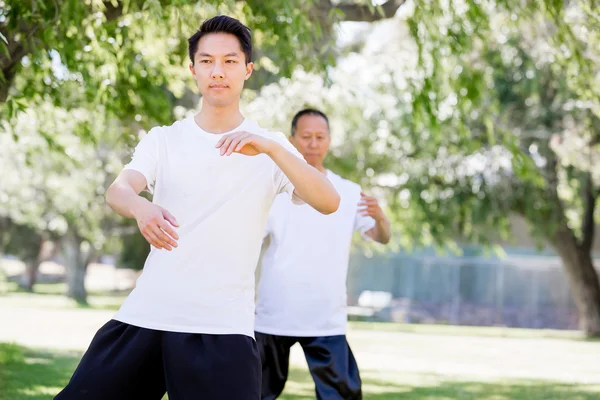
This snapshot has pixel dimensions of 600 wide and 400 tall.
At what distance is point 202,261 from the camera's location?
3.43 metres

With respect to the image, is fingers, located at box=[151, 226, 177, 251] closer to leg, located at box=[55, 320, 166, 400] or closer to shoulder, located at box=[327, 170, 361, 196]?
leg, located at box=[55, 320, 166, 400]

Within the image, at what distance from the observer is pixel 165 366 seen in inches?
134

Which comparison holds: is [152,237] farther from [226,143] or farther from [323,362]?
[323,362]

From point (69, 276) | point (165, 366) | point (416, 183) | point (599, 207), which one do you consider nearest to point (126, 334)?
point (165, 366)

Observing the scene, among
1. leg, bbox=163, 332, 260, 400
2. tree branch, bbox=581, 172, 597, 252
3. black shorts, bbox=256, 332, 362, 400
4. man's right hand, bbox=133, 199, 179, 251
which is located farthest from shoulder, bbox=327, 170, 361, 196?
tree branch, bbox=581, 172, 597, 252

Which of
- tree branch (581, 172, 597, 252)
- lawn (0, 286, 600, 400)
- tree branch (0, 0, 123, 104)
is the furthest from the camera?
tree branch (581, 172, 597, 252)

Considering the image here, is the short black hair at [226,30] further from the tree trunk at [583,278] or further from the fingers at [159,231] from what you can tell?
the tree trunk at [583,278]

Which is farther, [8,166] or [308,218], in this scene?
[8,166]

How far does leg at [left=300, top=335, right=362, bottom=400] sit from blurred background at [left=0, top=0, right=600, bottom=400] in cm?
211

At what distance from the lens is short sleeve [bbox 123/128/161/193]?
342 centimetres

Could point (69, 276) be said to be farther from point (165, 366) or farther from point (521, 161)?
point (165, 366)

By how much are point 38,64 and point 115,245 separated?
104 feet

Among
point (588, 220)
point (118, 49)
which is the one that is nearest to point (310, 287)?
point (118, 49)

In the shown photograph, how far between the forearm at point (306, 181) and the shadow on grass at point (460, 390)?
251 inches
